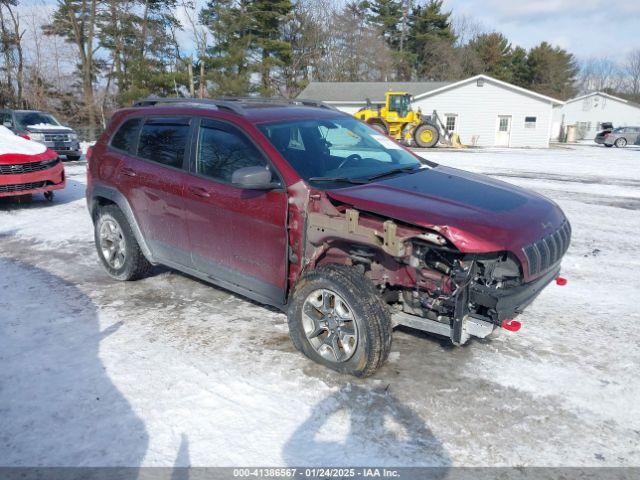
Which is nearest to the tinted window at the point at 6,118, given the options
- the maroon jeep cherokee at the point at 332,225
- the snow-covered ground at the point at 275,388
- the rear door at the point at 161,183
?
the snow-covered ground at the point at 275,388

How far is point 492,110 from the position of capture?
32781 mm

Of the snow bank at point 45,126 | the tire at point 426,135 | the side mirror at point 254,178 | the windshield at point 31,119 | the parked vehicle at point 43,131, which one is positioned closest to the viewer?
the side mirror at point 254,178

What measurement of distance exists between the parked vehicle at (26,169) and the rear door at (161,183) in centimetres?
481

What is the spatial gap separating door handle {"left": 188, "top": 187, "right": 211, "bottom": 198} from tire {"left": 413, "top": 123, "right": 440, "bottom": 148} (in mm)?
22119

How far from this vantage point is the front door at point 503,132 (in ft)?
108

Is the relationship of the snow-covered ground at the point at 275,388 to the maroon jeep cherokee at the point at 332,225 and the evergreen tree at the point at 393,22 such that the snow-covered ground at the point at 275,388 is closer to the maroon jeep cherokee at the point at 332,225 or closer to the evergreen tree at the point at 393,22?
the maroon jeep cherokee at the point at 332,225

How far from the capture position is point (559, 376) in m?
3.42

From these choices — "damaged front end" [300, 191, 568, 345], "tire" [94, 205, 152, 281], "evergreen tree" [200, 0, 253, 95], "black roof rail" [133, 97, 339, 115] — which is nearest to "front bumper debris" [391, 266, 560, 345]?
"damaged front end" [300, 191, 568, 345]

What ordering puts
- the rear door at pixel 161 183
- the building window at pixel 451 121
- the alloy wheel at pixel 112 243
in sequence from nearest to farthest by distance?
1. the rear door at pixel 161 183
2. the alloy wheel at pixel 112 243
3. the building window at pixel 451 121

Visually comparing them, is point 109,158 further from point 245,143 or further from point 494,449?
point 494,449

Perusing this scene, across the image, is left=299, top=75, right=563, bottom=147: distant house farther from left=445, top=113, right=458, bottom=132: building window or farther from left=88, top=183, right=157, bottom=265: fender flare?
left=88, top=183, right=157, bottom=265: fender flare

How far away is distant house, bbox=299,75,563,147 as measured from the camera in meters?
32.3

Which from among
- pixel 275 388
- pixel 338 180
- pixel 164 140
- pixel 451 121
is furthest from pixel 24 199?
pixel 451 121

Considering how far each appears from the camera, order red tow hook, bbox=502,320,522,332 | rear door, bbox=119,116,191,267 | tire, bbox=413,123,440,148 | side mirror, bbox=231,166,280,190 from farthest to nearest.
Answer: tire, bbox=413,123,440,148 < rear door, bbox=119,116,191,267 < side mirror, bbox=231,166,280,190 < red tow hook, bbox=502,320,522,332
